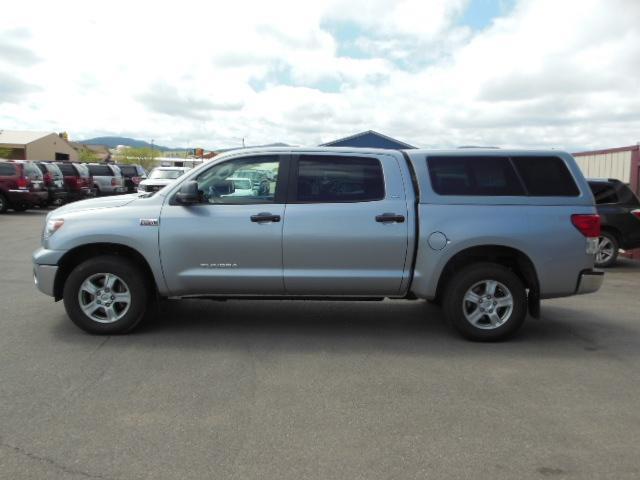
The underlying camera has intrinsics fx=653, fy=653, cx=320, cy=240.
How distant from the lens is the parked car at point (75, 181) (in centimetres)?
2544

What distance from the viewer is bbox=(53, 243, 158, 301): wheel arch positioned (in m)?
6.31

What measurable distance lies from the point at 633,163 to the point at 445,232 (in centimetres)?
1032

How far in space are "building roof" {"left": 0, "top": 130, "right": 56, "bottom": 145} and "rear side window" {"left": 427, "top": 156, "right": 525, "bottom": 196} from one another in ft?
232

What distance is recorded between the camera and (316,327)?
266 inches

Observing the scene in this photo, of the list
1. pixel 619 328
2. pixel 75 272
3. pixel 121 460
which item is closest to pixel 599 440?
pixel 121 460

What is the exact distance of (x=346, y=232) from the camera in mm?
6098

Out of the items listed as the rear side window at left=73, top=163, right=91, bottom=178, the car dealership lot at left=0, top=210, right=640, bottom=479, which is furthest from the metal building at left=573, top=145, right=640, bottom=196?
the rear side window at left=73, top=163, right=91, bottom=178

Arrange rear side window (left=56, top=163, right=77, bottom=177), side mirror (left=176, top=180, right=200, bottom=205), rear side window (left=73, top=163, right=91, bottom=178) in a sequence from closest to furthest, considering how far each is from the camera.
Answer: side mirror (left=176, top=180, right=200, bottom=205)
rear side window (left=56, top=163, right=77, bottom=177)
rear side window (left=73, top=163, right=91, bottom=178)

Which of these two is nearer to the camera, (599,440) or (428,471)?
(428,471)

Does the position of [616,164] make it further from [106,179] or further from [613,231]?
[106,179]

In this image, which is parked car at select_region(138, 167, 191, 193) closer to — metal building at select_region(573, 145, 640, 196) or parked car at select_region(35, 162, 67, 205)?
parked car at select_region(35, 162, 67, 205)

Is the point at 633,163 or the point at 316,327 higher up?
the point at 633,163

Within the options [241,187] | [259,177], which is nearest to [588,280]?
[259,177]

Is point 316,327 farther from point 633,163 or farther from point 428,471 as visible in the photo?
point 633,163
